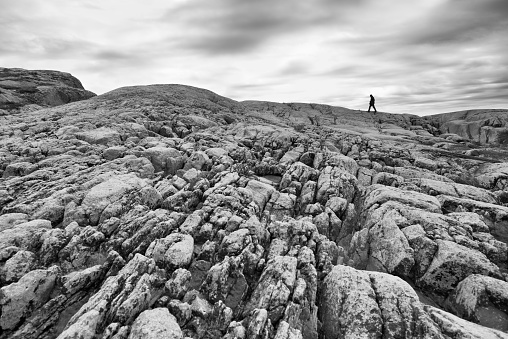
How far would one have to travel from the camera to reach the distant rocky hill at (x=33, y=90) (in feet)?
228

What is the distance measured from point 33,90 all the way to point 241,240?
94.0 meters

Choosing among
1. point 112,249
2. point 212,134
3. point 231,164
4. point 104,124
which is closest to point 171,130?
point 212,134

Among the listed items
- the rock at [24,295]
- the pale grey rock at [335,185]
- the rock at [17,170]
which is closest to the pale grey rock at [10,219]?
the rock at [24,295]

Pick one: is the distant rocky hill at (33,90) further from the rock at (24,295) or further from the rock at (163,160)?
the rock at (24,295)

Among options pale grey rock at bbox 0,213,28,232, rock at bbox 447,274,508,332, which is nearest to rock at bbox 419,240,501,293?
rock at bbox 447,274,508,332

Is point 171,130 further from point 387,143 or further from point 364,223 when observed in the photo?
point 387,143

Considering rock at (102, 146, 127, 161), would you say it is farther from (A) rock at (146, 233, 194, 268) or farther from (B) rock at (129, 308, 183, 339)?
(B) rock at (129, 308, 183, 339)

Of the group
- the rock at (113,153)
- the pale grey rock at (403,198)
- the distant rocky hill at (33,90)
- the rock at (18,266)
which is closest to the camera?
the rock at (18,266)

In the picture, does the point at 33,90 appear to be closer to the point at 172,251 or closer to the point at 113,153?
the point at 113,153

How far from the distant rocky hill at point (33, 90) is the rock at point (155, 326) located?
73925 millimetres

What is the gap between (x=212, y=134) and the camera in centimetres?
5194

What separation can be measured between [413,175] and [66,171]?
4980cm

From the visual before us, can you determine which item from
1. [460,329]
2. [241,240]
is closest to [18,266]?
[241,240]

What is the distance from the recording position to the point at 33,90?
79312mm
